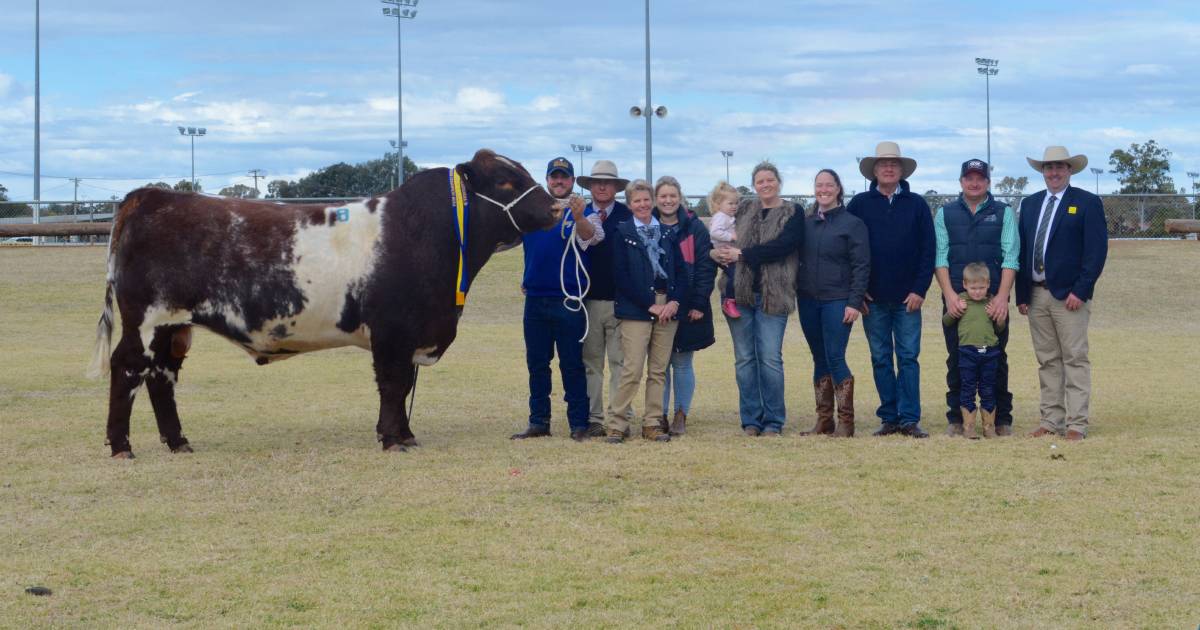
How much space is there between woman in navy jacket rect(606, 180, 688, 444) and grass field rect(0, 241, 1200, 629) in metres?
0.46

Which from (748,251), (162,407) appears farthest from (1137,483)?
(162,407)

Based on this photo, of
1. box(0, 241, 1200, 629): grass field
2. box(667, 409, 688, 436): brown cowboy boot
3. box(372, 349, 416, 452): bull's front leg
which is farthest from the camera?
box(667, 409, 688, 436): brown cowboy boot

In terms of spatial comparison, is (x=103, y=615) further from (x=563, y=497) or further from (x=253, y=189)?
(x=253, y=189)

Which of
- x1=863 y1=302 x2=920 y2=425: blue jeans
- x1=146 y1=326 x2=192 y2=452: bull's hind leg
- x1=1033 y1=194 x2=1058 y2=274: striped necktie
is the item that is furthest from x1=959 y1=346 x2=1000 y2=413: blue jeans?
A: x1=146 y1=326 x2=192 y2=452: bull's hind leg

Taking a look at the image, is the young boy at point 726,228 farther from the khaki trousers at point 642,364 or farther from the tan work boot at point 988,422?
the tan work boot at point 988,422

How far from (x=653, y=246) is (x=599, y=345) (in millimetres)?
974

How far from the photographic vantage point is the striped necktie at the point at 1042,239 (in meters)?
10.2

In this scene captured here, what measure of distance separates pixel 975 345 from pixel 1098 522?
3196 mm

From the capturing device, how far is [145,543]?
6.96m

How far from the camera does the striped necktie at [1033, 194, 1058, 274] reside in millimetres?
10195

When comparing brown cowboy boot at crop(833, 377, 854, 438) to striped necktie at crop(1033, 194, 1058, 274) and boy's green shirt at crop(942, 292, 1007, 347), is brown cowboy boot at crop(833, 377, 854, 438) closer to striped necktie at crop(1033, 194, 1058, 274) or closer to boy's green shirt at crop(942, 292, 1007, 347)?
boy's green shirt at crop(942, 292, 1007, 347)

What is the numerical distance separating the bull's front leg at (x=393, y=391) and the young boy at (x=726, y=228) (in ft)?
8.71

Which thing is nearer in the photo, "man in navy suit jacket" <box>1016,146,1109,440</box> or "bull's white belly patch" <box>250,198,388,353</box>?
"bull's white belly patch" <box>250,198,388,353</box>

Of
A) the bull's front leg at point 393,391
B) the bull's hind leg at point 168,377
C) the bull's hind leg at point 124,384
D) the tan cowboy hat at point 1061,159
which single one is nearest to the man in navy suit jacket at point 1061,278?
the tan cowboy hat at point 1061,159
